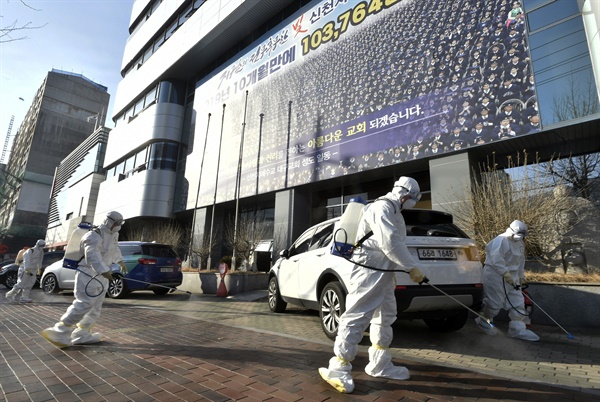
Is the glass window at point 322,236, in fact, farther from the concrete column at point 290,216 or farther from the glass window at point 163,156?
the glass window at point 163,156

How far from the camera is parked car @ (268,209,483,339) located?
4.05 meters

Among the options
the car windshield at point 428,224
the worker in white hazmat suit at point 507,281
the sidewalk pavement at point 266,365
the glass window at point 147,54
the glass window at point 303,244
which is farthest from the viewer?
the glass window at point 147,54

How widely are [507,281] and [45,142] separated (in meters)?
82.8

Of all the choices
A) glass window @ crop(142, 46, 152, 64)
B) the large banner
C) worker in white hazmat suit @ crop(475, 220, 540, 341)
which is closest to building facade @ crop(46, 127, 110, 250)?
glass window @ crop(142, 46, 152, 64)

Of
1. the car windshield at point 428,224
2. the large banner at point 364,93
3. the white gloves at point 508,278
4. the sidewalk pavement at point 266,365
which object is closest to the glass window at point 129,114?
the large banner at point 364,93

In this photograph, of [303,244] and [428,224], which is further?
[303,244]

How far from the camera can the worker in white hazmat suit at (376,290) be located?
9.38 ft

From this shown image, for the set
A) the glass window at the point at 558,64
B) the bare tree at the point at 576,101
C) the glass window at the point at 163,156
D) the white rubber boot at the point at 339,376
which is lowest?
the white rubber boot at the point at 339,376

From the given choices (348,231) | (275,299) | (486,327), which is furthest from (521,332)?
(275,299)

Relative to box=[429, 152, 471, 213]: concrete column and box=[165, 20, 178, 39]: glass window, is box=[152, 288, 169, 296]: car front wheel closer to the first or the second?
box=[429, 152, 471, 213]: concrete column

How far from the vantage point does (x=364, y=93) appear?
41.5 ft

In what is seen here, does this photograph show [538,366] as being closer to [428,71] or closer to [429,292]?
[429,292]

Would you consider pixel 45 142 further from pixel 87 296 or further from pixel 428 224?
pixel 428 224

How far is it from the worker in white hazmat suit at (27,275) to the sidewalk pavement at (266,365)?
4.30 meters
